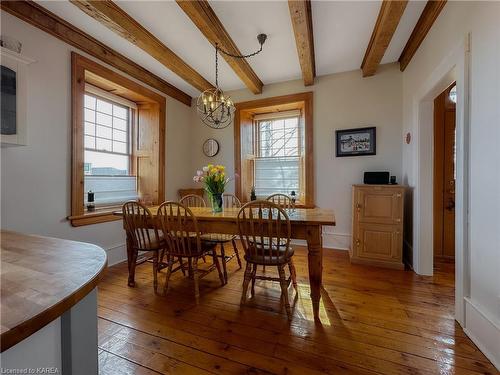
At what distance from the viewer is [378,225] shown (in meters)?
2.86

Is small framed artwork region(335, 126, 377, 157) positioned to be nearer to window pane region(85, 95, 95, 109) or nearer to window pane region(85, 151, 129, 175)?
window pane region(85, 151, 129, 175)

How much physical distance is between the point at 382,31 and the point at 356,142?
4.71 feet

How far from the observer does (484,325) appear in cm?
144

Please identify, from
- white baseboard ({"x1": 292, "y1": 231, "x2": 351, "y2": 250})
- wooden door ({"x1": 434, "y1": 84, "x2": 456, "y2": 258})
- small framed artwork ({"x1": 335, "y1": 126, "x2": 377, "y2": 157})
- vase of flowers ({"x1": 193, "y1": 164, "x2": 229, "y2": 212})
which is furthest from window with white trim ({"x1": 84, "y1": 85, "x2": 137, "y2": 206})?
wooden door ({"x1": 434, "y1": 84, "x2": 456, "y2": 258})

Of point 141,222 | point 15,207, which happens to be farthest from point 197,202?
point 15,207

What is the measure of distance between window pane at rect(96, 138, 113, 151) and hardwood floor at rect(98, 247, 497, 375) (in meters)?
1.75

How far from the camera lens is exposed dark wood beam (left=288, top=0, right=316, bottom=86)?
200 cm

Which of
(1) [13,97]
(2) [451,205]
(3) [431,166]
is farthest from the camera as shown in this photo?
(2) [451,205]

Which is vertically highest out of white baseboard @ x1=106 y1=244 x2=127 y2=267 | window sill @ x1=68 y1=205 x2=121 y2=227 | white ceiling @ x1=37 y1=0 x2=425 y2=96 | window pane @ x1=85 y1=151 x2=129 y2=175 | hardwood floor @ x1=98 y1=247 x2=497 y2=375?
white ceiling @ x1=37 y1=0 x2=425 y2=96

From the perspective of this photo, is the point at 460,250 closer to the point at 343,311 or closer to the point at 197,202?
the point at 343,311

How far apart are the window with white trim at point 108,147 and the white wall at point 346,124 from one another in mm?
2481

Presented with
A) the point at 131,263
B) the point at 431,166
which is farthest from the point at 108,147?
the point at 431,166

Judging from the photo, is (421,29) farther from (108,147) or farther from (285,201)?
(108,147)

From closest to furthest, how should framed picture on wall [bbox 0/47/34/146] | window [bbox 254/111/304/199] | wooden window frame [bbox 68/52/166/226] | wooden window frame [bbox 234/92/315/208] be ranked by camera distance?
framed picture on wall [bbox 0/47/34/146] < wooden window frame [bbox 68/52/166/226] < wooden window frame [bbox 234/92/315/208] < window [bbox 254/111/304/199]
